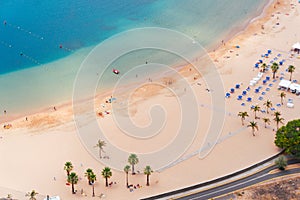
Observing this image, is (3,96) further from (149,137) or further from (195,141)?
(195,141)

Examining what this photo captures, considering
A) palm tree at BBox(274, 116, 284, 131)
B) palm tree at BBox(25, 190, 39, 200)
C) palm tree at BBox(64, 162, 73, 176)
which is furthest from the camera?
palm tree at BBox(274, 116, 284, 131)

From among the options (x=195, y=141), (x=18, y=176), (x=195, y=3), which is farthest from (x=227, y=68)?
(x=18, y=176)

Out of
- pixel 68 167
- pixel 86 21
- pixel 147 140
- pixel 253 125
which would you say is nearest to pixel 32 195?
pixel 68 167

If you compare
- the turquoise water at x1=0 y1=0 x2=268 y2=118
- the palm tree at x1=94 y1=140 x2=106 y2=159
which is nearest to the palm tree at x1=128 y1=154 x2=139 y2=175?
the palm tree at x1=94 y1=140 x2=106 y2=159

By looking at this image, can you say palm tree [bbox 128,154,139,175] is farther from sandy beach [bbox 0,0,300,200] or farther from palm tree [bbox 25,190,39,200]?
palm tree [bbox 25,190,39,200]

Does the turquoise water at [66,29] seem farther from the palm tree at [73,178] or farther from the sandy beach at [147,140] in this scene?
the palm tree at [73,178]

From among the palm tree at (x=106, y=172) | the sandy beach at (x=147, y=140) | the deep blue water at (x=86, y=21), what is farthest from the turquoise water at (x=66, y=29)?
the palm tree at (x=106, y=172)

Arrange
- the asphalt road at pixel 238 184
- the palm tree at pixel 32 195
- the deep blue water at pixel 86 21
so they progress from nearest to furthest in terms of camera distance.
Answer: the palm tree at pixel 32 195, the asphalt road at pixel 238 184, the deep blue water at pixel 86 21
